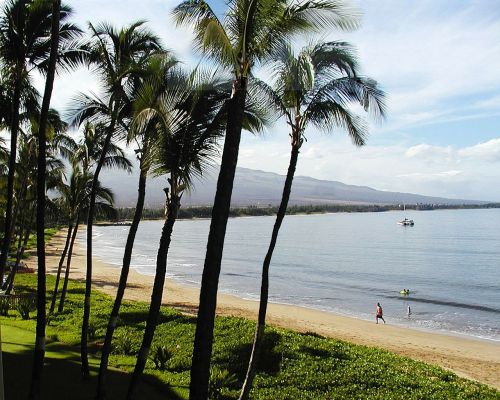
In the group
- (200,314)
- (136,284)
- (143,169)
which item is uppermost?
(143,169)

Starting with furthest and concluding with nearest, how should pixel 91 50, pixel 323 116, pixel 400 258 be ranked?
pixel 400 258
pixel 91 50
pixel 323 116

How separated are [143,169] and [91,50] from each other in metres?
3.26

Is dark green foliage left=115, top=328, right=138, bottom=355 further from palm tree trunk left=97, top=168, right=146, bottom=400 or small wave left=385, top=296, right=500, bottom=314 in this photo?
small wave left=385, top=296, right=500, bottom=314

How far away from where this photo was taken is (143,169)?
26.6 feet

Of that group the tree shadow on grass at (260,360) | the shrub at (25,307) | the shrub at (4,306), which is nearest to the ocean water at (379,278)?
the tree shadow on grass at (260,360)

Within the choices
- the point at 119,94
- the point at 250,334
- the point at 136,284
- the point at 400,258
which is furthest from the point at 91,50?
→ the point at 400,258

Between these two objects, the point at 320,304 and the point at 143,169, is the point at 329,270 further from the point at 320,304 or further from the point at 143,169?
the point at 143,169

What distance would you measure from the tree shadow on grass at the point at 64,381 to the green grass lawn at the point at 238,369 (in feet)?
0.06

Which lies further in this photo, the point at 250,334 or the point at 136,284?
the point at 136,284

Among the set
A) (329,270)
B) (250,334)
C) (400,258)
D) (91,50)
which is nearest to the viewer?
(91,50)

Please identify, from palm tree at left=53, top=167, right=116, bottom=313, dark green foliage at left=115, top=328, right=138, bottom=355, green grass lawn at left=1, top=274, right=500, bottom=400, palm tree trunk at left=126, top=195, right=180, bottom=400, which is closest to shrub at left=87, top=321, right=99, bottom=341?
green grass lawn at left=1, top=274, right=500, bottom=400

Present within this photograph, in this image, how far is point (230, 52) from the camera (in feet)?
20.5

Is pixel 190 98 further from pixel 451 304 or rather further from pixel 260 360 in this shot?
pixel 451 304

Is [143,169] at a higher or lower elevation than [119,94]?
lower
